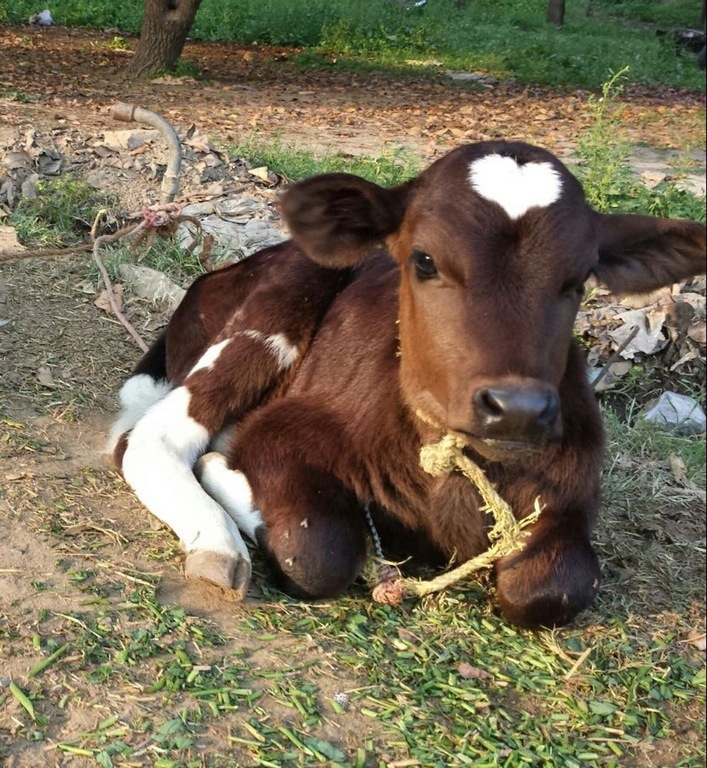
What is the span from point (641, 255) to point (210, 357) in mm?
1571

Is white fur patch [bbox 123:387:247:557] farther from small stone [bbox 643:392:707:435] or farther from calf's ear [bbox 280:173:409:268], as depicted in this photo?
small stone [bbox 643:392:707:435]

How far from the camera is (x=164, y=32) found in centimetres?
595

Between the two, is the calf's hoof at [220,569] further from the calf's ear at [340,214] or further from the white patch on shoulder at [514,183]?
the white patch on shoulder at [514,183]

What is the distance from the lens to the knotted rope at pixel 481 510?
9.75ft

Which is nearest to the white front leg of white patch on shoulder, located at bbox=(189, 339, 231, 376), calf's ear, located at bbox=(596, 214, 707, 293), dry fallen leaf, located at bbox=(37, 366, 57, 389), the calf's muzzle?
white patch on shoulder, located at bbox=(189, 339, 231, 376)

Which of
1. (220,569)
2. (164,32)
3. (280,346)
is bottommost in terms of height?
(220,569)

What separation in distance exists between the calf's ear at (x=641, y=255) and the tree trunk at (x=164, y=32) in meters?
3.21

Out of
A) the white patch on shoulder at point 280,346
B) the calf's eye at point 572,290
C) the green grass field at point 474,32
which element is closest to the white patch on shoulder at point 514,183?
the calf's eye at point 572,290

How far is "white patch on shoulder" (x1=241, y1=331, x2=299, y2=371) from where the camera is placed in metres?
3.76

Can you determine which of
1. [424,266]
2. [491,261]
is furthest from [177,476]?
[491,261]

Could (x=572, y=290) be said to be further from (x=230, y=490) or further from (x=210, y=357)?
(x=210, y=357)

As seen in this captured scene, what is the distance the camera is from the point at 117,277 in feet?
17.4

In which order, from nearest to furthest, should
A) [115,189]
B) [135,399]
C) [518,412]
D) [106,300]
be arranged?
[518,412]
[135,399]
[106,300]
[115,189]

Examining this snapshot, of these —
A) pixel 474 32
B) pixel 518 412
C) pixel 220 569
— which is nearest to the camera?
pixel 518 412
